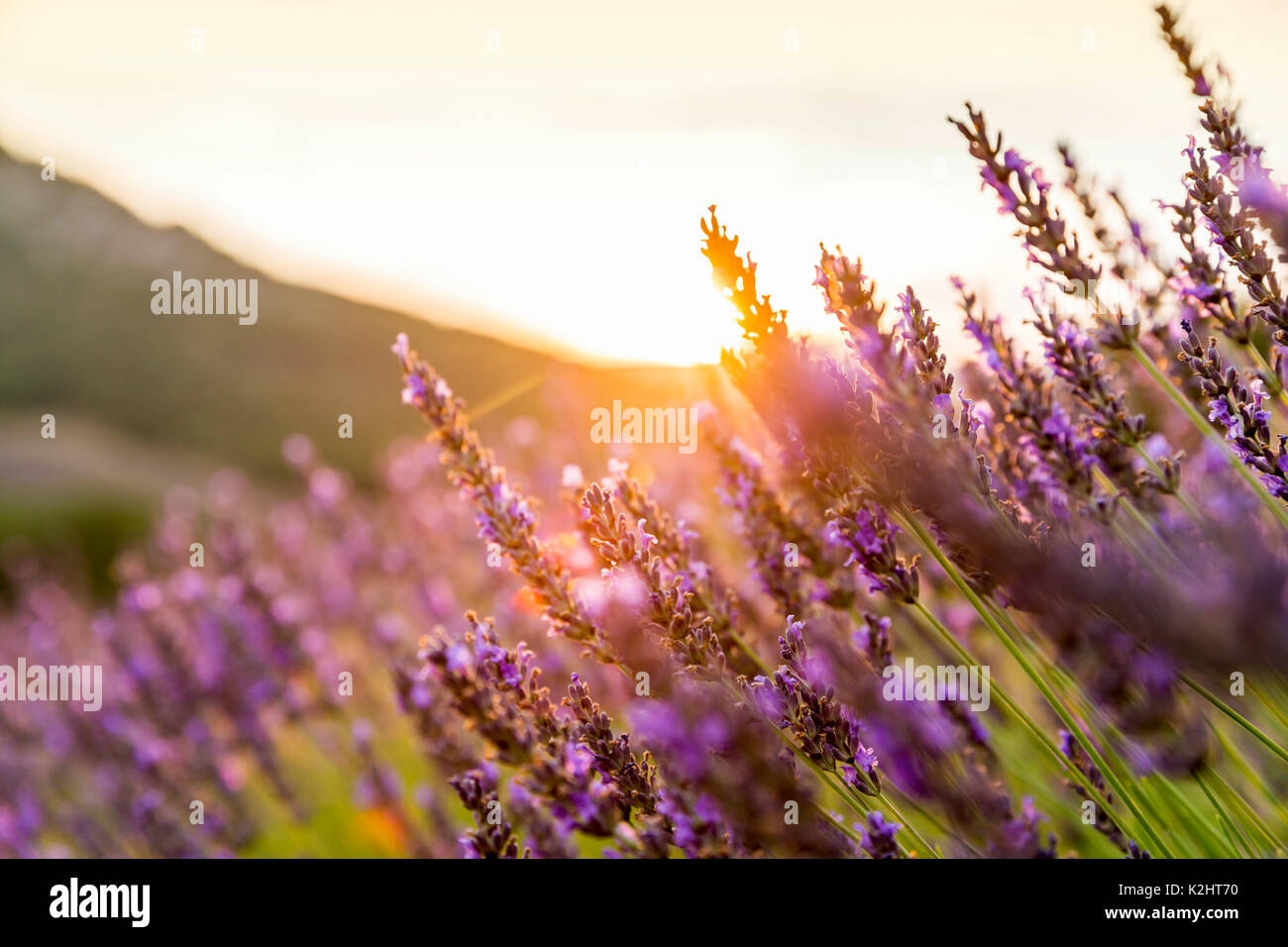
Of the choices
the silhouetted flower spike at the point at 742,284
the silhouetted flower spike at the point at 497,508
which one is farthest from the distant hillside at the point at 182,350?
the silhouetted flower spike at the point at 742,284

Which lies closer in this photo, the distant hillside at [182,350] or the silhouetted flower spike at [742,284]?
the silhouetted flower spike at [742,284]

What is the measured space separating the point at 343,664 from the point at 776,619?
318cm

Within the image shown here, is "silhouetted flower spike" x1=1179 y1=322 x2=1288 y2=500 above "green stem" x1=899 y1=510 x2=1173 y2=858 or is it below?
above

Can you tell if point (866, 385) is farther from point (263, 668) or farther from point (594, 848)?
point (263, 668)

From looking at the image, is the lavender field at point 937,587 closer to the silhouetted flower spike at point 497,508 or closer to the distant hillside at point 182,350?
the silhouetted flower spike at point 497,508

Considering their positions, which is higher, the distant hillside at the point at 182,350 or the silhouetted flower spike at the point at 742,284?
the distant hillside at the point at 182,350

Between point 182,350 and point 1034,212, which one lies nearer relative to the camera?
point 1034,212

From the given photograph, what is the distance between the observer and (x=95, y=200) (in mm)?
33281

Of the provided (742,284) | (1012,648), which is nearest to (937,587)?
(1012,648)

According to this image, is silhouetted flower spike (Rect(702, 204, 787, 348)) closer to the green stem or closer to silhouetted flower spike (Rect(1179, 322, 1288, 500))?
the green stem

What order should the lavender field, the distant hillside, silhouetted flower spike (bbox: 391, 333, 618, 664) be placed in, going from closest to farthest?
1. the lavender field
2. silhouetted flower spike (bbox: 391, 333, 618, 664)
3. the distant hillside

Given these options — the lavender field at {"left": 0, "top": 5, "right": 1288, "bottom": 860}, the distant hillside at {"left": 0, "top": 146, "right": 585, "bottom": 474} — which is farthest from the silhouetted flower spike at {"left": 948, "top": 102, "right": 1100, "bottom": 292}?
the distant hillside at {"left": 0, "top": 146, "right": 585, "bottom": 474}

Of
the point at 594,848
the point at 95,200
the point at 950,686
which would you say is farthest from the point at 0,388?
the point at 950,686

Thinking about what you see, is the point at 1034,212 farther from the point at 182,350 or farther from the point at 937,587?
the point at 182,350
